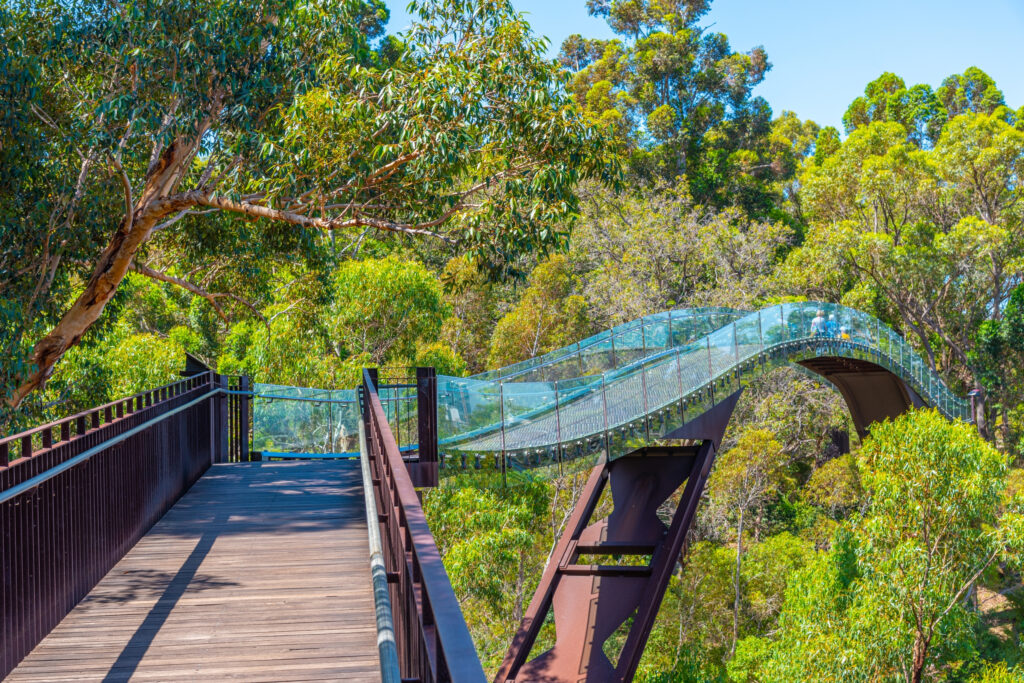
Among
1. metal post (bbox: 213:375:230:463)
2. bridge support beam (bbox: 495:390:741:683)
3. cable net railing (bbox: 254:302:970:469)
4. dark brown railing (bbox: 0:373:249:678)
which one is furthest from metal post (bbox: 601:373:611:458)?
dark brown railing (bbox: 0:373:249:678)

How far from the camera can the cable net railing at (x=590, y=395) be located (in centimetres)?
1109

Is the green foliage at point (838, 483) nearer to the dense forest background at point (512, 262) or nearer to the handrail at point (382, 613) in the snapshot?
the dense forest background at point (512, 262)

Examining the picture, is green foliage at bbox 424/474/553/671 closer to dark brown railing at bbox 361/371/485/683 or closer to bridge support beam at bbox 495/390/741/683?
bridge support beam at bbox 495/390/741/683

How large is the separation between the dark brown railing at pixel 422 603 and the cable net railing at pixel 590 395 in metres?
5.76

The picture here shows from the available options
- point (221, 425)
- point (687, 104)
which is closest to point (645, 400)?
point (221, 425)

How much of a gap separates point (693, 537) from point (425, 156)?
21.0 m

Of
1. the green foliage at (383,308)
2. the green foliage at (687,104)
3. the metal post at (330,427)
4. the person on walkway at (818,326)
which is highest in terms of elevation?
the green foliage at (687,104)

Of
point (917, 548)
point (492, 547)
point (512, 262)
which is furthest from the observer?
point (492, 547)

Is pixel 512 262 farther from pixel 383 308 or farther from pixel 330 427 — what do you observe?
pixel 383 308

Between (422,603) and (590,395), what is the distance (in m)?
8.93

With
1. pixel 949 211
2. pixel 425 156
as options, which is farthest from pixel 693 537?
pixel 425 156

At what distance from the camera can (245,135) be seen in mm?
11750

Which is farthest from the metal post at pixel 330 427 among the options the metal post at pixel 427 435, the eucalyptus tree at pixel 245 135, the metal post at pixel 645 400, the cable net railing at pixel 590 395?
the metal post at pixel 645 400

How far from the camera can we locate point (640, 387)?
40.7 feet
